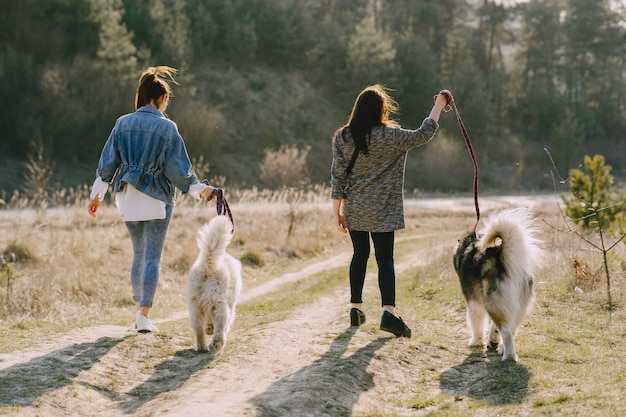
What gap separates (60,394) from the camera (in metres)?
4.84

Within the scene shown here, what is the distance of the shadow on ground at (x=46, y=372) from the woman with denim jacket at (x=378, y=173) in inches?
98.5

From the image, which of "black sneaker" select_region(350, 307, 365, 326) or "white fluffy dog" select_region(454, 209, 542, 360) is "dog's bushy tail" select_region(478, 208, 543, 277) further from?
"black sneaker" select_region(350, 307, 365, 326)

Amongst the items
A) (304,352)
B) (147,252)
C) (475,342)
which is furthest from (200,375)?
(475,342)

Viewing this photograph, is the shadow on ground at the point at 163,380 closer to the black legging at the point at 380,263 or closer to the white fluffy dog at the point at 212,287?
the white fluffy dog at the point at 212,287

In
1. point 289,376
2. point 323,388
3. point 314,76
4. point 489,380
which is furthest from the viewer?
point 314,76

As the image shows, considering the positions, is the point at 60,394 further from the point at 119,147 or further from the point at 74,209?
the point at 74,209

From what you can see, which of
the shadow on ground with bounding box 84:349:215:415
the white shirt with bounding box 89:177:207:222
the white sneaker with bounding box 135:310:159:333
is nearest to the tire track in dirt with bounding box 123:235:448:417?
the shadow on ground with bounding box 84:349:215:415

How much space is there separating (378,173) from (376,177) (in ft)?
0.14

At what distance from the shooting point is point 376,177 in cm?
616

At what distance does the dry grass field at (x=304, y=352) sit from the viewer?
4.71m

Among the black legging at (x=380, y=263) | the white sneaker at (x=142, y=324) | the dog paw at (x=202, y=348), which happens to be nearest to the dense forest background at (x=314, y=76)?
the white sneaker at (x=142, y=324)

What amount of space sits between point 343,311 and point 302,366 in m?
2.95

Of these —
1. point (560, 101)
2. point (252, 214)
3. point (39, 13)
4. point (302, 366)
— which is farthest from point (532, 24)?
point (302, 366)

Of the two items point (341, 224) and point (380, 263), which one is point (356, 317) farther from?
point (341, 224)
